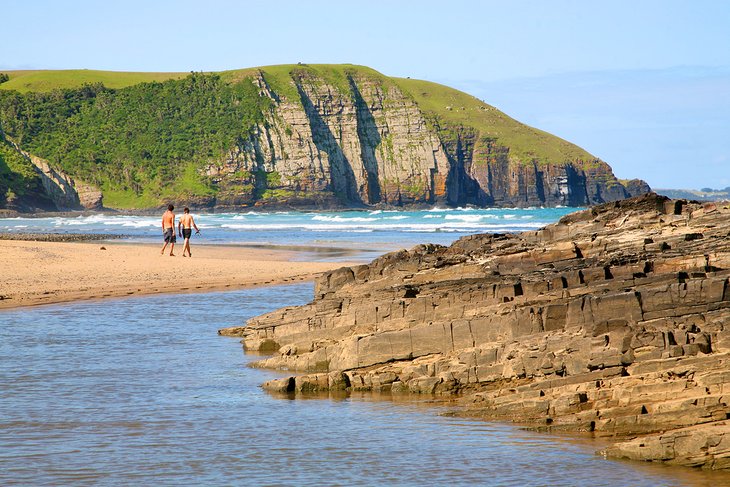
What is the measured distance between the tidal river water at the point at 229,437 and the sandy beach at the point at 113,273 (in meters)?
7.83

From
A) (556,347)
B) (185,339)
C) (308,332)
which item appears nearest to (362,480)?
(556,347)

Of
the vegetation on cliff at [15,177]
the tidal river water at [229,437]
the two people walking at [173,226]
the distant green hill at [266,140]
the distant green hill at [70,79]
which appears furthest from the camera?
the distant green hill at [70,79]

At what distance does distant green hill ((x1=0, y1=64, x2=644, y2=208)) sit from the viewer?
15500 cm

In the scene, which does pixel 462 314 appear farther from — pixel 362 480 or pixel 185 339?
pixel 185 339

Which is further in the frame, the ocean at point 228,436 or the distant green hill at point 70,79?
the distant green hill at point 70,79

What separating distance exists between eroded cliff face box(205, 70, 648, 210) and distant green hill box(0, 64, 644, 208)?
0.20 metres

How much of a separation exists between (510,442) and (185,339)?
844cm

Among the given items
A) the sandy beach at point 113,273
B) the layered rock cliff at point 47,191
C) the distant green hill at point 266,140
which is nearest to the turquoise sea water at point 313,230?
the sandy beach at point 113,273

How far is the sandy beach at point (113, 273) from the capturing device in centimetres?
2331

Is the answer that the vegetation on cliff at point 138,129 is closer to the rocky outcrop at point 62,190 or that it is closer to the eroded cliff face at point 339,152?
the rocky outcrop at point 62,190

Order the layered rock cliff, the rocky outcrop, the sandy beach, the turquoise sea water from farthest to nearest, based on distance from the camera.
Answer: the rocky outcrop → the layered rock cliff → the turquoise sea water → the sandy beach

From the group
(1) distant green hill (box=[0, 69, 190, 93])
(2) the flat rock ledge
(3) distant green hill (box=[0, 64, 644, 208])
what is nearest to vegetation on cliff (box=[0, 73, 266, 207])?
(3) distant green hill (box=[0, 64, 644, 208])

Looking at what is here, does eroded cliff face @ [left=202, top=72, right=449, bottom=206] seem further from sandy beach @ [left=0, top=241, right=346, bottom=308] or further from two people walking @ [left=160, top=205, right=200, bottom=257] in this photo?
sandy beach @ [left=0, top=241, right=346, bottom=308]

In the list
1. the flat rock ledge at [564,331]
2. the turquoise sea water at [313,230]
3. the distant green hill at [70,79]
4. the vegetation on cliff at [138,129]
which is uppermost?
the distant green hill at [70,79]
